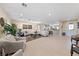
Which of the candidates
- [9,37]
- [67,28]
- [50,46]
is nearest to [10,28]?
[9,37]

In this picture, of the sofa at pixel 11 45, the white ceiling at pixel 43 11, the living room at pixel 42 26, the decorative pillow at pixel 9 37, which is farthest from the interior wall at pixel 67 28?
the decorative pillow at pixel 9 37

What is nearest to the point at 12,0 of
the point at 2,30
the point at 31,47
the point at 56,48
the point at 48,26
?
the point at 2,30

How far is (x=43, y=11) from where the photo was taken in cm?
253

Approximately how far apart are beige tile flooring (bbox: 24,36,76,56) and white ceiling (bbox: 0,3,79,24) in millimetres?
427

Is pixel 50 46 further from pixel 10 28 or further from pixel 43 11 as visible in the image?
pixel 10 28

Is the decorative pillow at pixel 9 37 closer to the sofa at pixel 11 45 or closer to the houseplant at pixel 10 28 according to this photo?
the sofa at pixel 11 45

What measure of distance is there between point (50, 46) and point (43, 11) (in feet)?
2.48

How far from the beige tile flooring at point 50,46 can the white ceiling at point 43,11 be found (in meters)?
0.43

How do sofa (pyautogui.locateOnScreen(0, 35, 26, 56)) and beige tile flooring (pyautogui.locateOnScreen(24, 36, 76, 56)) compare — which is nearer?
beige tile flooring (pyautogui.locateOnScreen(24, 36, 76, 56))

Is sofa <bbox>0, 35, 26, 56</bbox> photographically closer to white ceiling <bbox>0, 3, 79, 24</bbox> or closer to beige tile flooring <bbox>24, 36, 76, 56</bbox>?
beige tile flooring <bbox>24, 36, 76, 56</bbox>

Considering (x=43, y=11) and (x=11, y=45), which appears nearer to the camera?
(x=43, y=11)

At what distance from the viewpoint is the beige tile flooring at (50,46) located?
254cm

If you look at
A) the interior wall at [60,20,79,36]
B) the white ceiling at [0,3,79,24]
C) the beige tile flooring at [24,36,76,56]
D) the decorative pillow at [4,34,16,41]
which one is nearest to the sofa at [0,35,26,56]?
the decorative pillow at [4,34,16,41]

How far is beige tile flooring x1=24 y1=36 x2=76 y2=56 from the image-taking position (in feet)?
8.34
